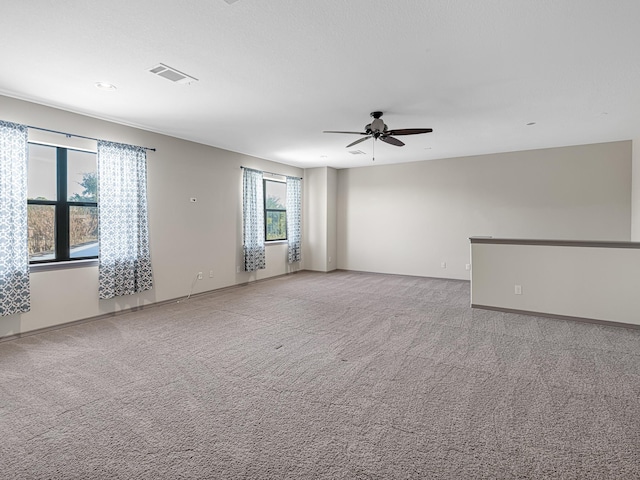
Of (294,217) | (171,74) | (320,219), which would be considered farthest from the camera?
(320,219)

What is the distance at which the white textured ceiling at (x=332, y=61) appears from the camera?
224 cm

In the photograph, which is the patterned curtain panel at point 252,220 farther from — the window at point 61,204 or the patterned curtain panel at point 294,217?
the window at point 61,204

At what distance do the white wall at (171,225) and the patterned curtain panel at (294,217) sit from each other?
1.97 feet

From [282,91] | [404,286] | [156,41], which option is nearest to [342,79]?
[282,91]

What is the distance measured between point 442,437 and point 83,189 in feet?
16.8

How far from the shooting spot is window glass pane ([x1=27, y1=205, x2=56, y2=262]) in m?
4.06

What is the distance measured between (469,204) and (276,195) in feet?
14.7

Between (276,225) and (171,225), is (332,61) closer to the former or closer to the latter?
(171,225)

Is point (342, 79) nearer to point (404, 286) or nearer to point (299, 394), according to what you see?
point (299, 394)

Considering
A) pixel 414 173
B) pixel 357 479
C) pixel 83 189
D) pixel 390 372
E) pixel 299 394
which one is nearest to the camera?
pixel 357 479

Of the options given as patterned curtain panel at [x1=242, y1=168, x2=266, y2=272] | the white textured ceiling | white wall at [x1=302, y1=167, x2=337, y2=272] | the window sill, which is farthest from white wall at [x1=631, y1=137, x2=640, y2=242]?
the window sill

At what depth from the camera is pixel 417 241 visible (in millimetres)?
7805

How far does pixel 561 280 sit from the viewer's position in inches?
179

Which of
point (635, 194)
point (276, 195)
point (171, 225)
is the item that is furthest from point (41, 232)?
point (635, 194)
